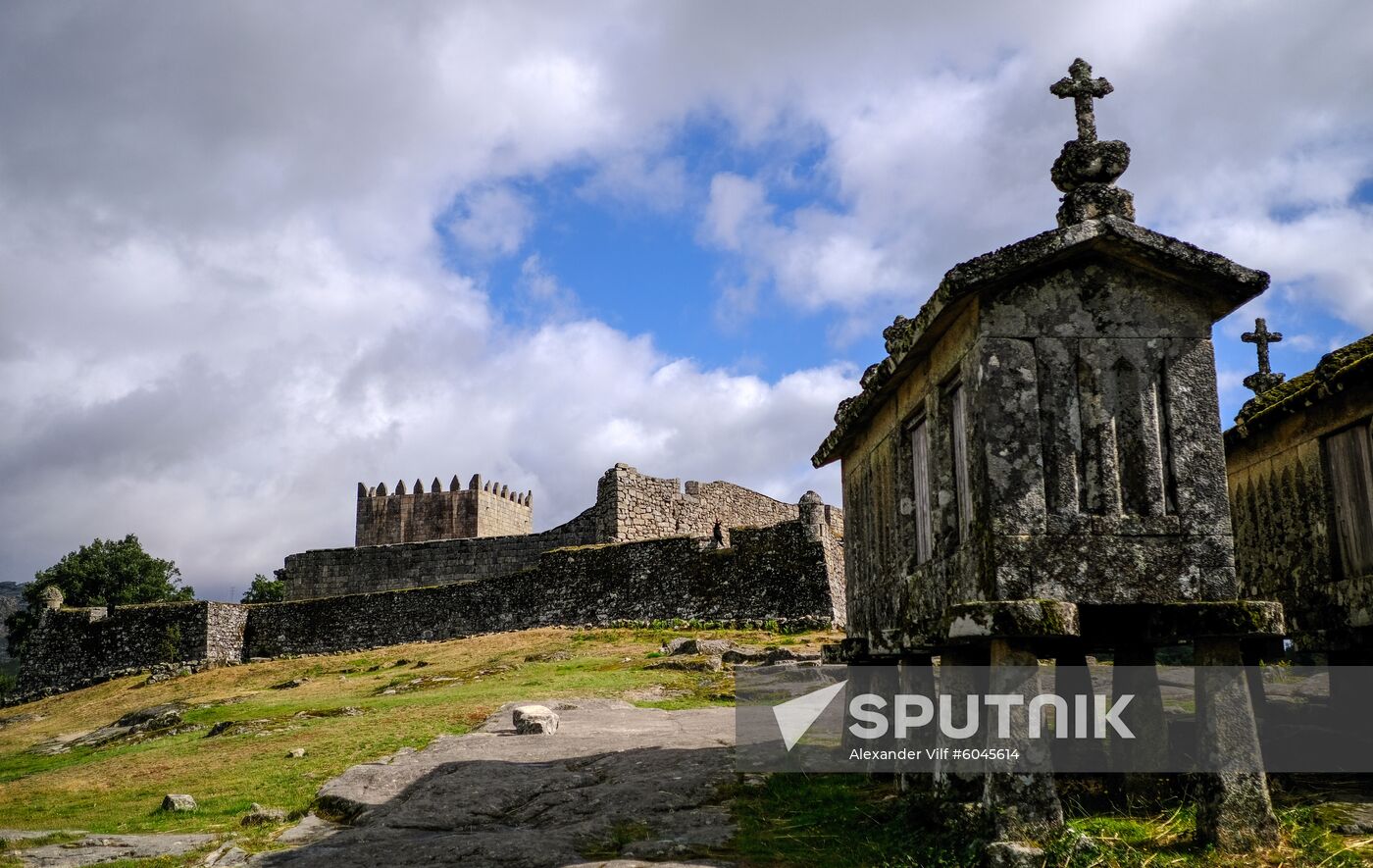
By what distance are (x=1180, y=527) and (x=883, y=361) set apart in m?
3.21

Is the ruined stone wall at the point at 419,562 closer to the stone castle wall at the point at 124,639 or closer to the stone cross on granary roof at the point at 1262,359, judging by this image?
the stone castle wall at the point at 124,639

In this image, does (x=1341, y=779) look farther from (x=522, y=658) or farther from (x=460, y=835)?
(x=522, y=658)

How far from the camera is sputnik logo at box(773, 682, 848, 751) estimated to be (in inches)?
526

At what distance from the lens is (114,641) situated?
4075 cm

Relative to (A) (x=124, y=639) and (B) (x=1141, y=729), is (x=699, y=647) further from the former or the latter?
(A) (x=124, y=639)

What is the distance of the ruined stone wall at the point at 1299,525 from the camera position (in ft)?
34.1

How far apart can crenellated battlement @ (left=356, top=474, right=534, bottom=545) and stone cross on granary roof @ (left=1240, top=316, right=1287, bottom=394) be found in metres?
43.8

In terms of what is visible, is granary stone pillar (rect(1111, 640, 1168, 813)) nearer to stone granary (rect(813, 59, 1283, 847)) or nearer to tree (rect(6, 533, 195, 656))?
stone granary (rect(813, 59, 1283, 847))

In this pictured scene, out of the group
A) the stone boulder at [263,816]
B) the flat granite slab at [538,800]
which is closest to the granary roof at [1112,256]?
the flat granite slab at [538,800]

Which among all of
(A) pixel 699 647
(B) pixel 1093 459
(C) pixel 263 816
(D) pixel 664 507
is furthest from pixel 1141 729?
(D) pixel 664 507

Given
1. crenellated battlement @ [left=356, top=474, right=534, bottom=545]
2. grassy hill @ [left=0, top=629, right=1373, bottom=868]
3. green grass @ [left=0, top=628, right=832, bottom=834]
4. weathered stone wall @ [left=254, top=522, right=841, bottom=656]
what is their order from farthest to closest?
crenellated battlement @ [left=356, top=474, right=534, bottom=545], weathered stone wall @ [left=254, top=522, right=841, bottom=656], green grass @ [left=0, top=628, right=832, bottom=834], grassy hill @ [left=0, top=629, right=1373, bottom=868]

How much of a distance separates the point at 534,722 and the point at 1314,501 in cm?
936

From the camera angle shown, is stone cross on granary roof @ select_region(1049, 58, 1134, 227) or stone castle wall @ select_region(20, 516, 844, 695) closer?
stone cross on granary roof @ select_region(1049, 58, 1134, 227)

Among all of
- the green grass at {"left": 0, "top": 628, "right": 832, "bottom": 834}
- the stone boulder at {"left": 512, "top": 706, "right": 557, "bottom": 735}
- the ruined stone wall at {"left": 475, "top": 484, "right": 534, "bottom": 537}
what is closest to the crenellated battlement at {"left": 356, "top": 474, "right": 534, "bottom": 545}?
the ruined stone wall at {"left": 475, "top": 484, "right": 534, "bottom": 537}
